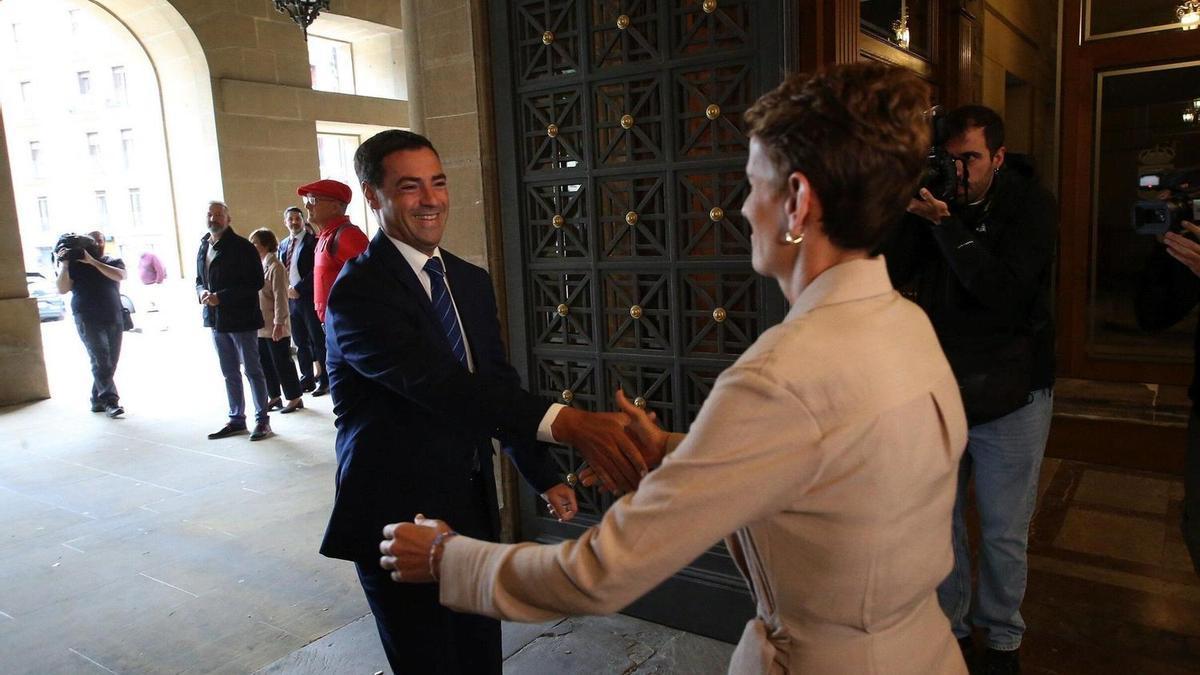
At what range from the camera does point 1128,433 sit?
5574 millimetres

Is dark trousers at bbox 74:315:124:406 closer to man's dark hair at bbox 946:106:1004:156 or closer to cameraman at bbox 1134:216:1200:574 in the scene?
man's dark hair at bbox 946:106:1004:156

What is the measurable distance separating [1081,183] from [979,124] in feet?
16.1

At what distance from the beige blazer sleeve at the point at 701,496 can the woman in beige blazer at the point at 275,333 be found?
7.37m

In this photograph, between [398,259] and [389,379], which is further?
[398,259]

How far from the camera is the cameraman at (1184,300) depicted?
8.40 feet

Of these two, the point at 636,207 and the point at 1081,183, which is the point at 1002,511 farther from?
the point at 1081,183

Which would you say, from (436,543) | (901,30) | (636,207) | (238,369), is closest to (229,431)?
(238,369)

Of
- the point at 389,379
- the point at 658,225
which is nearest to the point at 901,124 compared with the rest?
the point at 389,379

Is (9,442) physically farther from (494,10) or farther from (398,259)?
(398,259)

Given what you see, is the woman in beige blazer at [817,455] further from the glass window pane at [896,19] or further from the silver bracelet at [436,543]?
the glass window pane at [896,19]

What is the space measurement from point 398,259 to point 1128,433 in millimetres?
5325

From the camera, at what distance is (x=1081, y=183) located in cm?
679

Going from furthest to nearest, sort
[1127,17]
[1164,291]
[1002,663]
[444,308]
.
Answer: [1127,17] < [1002,663] < [1164,291] < [444,308]

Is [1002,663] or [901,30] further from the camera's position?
[901,30]
